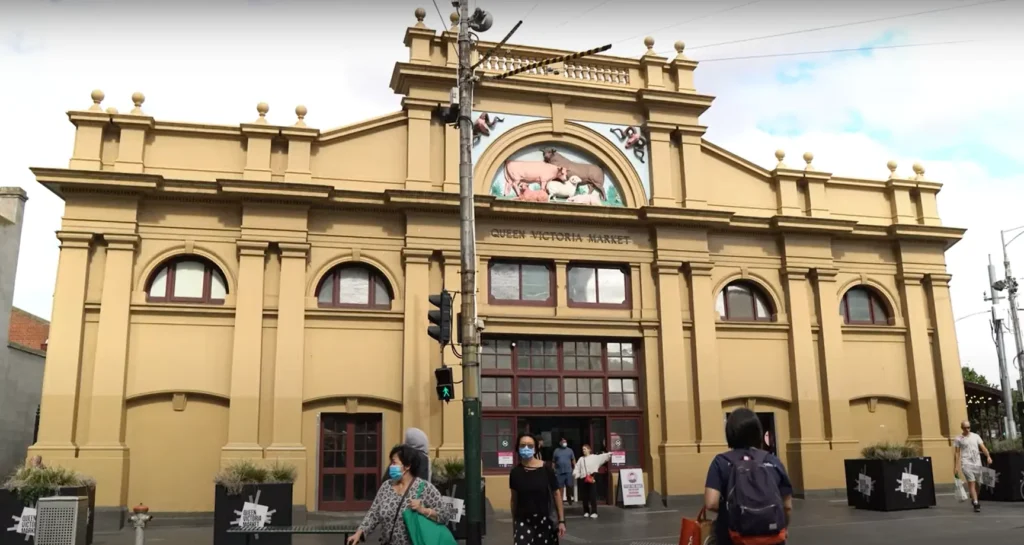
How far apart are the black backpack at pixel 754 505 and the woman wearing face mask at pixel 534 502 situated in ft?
11.8

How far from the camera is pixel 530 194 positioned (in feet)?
73.7

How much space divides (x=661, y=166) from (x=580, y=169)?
228cm

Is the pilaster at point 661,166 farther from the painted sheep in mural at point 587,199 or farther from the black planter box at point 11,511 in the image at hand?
the black planter box at point 11,511

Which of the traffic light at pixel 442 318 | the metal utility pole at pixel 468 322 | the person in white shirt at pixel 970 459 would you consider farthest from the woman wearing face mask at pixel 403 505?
the person in white shirt at pixel 970 459

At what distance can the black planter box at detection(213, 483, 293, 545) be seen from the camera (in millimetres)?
13992

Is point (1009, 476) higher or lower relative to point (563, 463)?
lower

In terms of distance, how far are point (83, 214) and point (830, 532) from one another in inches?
670

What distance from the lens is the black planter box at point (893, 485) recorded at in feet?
60.0

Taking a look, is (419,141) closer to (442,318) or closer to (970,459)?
(442,318)

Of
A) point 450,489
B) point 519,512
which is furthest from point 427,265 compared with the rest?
point 519,512

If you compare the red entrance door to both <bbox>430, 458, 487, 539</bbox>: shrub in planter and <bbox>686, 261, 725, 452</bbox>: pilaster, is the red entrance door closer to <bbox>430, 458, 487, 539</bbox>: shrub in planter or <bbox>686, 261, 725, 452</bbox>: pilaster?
<bbox>430, 458, 487, 539</bbox>: shrub in planter

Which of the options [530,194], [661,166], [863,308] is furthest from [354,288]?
[863,308]

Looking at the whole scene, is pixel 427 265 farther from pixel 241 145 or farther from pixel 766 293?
pixel 766 293

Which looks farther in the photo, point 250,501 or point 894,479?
point 894,479
